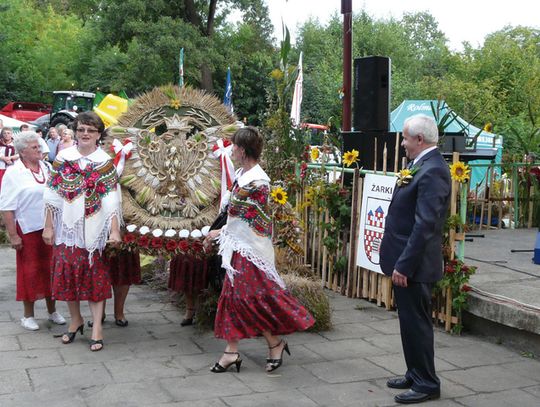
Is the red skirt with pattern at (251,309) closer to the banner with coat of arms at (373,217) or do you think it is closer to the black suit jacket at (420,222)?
the black suit jacket at (420,222)

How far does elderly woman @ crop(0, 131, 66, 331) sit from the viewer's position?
19.1 feet

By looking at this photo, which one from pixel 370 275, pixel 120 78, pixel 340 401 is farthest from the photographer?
pixel 120 78

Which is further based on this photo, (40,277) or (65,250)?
(40,277)

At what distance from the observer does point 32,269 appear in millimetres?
5941

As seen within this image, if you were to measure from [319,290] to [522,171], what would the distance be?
598 cm

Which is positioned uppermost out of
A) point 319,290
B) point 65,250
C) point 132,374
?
point 65,250

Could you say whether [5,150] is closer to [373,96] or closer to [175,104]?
[373,96]

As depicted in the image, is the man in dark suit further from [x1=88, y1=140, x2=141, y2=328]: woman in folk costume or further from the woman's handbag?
[x1=88, y1=140, x2=141, y2=328]: woman in folk costume

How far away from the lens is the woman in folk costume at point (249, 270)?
4707mm

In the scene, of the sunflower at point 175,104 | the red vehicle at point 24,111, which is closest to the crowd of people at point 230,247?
the sunflower at point 175,104

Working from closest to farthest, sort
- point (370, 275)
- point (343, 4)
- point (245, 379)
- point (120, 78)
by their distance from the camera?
point (245, 379) → point (370, 275) → point (343, 4) → point (120, 78)

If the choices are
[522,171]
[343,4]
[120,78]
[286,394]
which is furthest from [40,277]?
[120,78]

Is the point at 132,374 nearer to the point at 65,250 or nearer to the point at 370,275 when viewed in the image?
the point at 65,250

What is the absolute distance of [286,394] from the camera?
438 cm
